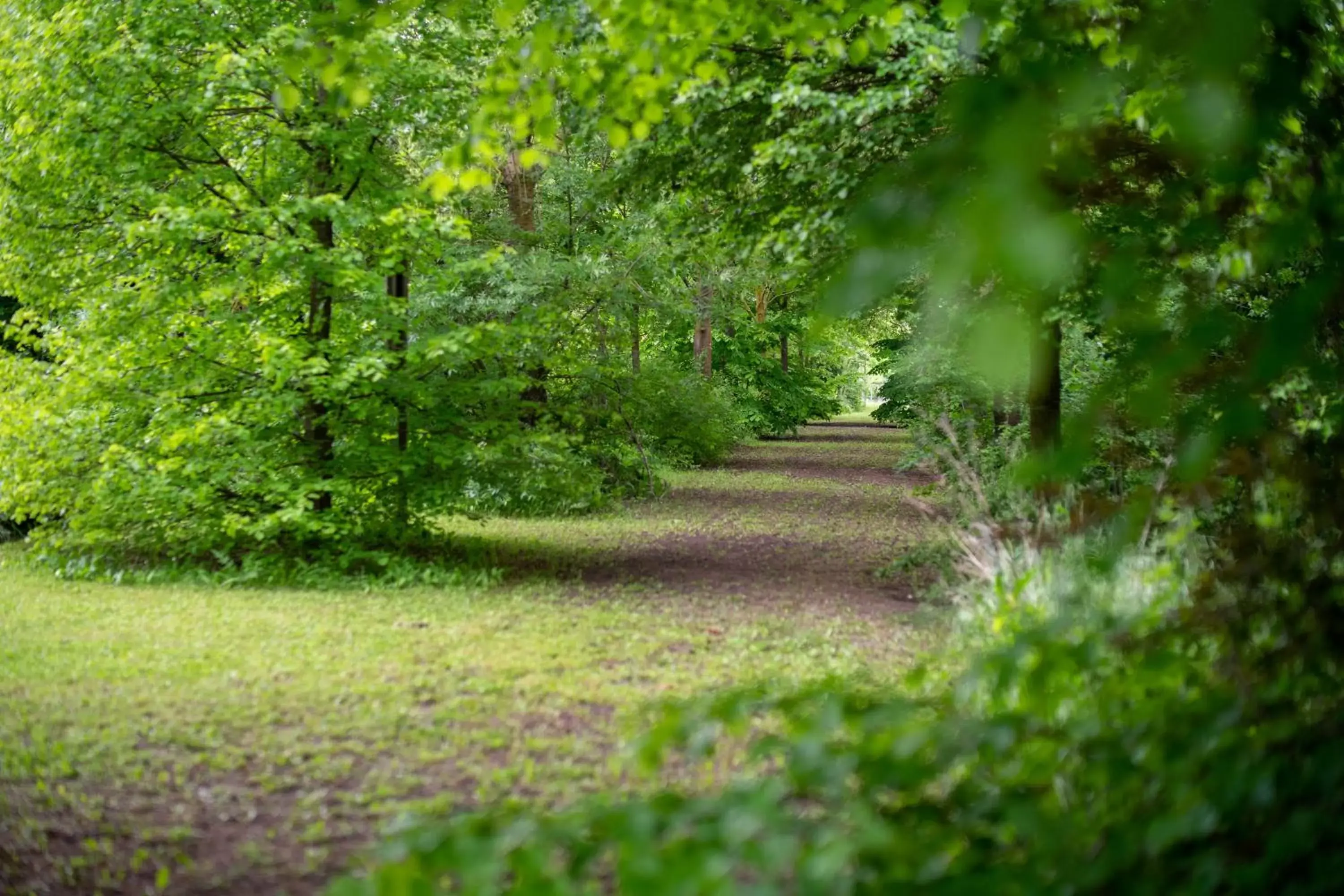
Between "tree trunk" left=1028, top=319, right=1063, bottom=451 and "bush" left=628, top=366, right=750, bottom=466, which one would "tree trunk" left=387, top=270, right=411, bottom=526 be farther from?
"tree trunk" left=1028, top=319, right=1063, bottom=451

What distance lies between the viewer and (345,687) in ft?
21.4

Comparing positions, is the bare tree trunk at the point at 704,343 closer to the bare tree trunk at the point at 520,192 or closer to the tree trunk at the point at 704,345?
the tree trunk at the point at 704,345

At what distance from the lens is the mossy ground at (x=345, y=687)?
445 cm

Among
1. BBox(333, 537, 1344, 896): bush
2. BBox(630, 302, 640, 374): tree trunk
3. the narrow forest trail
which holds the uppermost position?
BBox(630, 302, 640, 374): tree trunk

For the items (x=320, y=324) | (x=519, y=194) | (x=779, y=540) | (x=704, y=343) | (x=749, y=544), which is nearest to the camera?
(x=320, y=324)

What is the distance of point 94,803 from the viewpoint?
4.74m

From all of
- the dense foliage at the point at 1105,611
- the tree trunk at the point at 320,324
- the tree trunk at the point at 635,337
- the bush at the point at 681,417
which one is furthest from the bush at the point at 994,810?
the tree trunk at the point at 635,337

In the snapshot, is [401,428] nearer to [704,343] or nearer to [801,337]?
[801,337]

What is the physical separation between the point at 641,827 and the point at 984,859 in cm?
73

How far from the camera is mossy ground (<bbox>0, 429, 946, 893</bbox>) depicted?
4445 millimetres

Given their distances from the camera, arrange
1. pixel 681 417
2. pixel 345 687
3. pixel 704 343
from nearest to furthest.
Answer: pixel 345 687
pixel 681 417
pixel 704 343

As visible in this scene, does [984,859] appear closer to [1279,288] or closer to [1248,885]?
[1248,885]

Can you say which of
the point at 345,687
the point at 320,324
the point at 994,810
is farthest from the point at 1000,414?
the point at 994,810

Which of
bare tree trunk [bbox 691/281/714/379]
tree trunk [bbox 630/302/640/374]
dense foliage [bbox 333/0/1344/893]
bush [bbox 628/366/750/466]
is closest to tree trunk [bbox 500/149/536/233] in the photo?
tree trunk [bbox 630/302/640/374]
